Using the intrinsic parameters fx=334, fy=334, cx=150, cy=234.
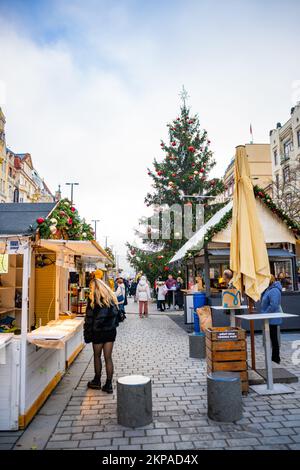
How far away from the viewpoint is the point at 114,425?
414cm

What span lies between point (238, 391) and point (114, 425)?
1601mm

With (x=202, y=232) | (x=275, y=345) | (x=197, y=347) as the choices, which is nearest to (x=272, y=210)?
(x=202, y=232)

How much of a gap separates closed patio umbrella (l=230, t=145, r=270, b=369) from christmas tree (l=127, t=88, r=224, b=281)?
16.3m

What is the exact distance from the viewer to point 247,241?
5598 mm

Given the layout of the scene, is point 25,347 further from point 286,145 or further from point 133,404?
point 286,145

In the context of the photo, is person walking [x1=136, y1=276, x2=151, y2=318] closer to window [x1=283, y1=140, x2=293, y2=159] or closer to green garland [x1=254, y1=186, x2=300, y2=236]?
green garland [x1=254, y1=186, x2=300, y2=236]

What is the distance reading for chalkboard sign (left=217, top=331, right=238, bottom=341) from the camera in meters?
5.23

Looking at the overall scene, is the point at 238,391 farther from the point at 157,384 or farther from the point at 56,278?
the point at 56,278

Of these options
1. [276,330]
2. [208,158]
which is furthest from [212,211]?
[276,330]

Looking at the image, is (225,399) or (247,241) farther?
(247,241)

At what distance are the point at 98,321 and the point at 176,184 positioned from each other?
62.7 feet

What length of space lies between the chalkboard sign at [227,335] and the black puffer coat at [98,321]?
170cm

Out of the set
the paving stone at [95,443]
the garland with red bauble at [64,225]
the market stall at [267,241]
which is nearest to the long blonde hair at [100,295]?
the garland with red bauble at [64,225]

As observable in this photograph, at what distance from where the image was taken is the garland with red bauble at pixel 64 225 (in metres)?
4.72
